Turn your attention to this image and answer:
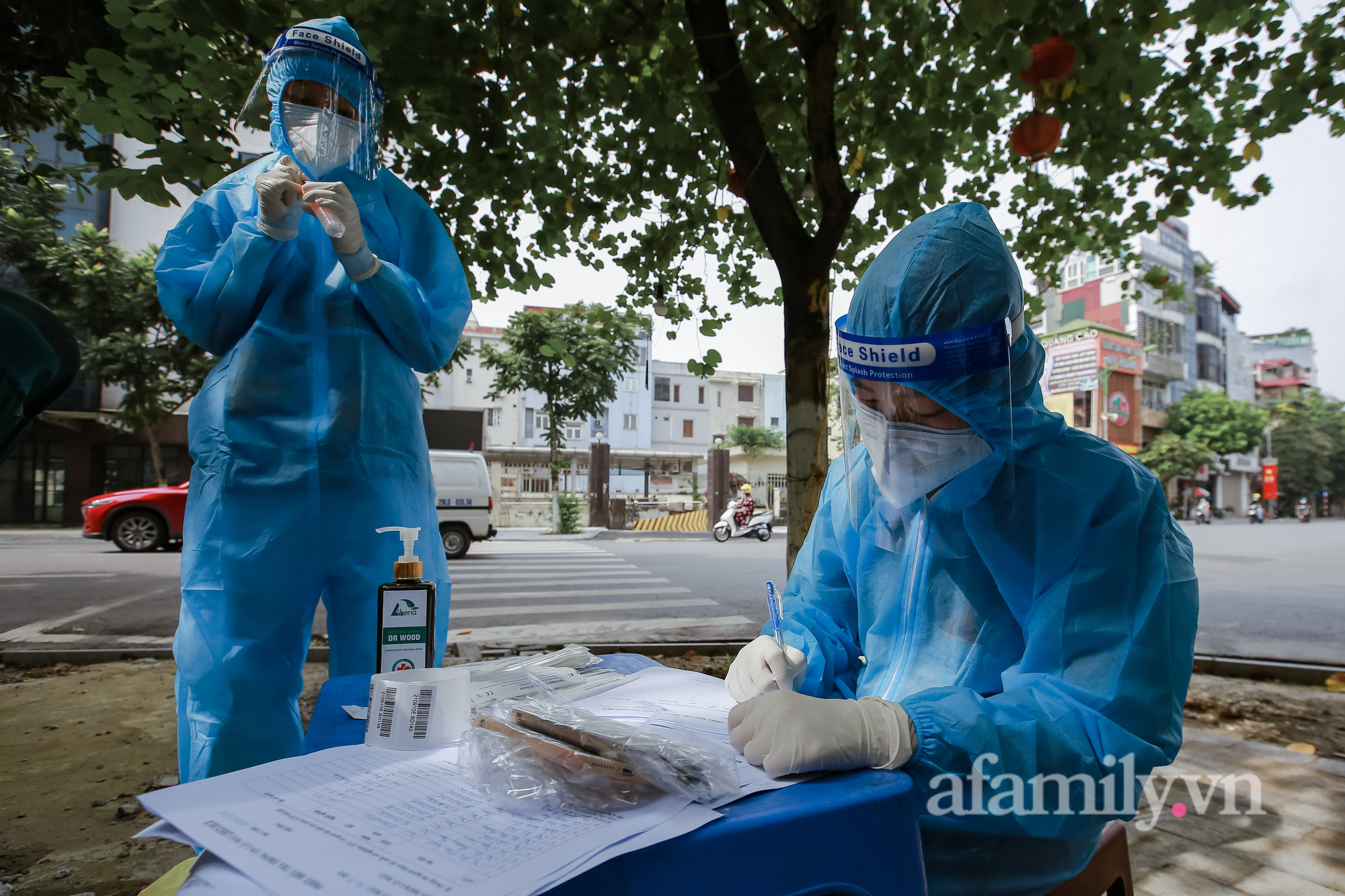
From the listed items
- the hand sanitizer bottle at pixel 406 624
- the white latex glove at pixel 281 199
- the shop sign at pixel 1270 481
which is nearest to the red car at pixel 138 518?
the white latex glove at pixel 281 199

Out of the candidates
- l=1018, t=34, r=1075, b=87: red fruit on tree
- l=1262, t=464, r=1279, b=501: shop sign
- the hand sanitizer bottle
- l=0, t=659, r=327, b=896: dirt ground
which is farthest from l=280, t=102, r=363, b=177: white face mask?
l=1262, t=464, r=1279, b=501: shop sign

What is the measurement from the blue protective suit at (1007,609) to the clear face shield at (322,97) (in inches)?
53.5

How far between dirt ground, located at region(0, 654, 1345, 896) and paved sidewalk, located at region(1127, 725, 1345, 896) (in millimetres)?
392

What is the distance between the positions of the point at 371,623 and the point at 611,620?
460 centimetres

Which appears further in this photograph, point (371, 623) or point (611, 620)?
point (611, 620)

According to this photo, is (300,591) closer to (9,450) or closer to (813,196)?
(9,450)

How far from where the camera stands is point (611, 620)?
19.7 feet

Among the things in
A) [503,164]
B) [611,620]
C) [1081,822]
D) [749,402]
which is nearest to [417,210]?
[503,164]

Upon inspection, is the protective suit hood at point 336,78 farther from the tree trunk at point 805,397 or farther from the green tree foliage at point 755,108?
the tree trunk at point 805,397

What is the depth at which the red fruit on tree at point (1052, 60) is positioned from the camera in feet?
8.61

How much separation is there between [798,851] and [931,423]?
1.98 feet

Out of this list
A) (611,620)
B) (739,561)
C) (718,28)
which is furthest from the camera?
(739,561)

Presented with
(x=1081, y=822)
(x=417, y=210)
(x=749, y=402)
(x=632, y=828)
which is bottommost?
(x=1081, y=822)

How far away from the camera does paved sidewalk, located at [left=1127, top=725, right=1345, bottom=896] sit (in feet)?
5.85
